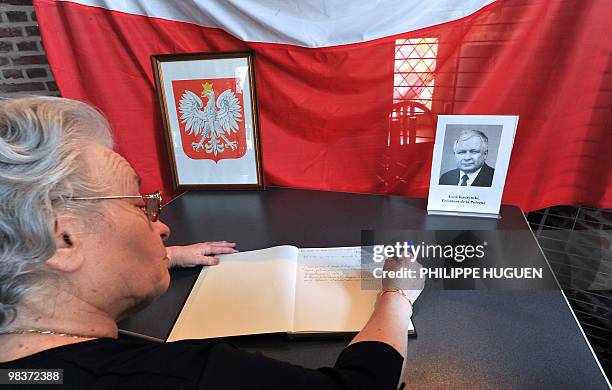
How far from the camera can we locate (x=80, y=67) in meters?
1.42

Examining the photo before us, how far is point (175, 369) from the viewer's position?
19.7 inches

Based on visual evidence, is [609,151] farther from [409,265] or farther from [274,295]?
[274,295]

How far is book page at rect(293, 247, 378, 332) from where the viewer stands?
75cm

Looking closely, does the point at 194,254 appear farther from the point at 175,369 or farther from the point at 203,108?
the point at 203,108

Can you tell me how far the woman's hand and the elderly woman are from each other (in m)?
0.30

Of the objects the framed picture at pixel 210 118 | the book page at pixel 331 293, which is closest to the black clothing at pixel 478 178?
the book page at pixel 331 293

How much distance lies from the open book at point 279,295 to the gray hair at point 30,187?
306 mm

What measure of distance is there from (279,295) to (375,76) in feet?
2.50

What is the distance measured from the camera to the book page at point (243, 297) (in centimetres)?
75

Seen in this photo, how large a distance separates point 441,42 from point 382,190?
520mm

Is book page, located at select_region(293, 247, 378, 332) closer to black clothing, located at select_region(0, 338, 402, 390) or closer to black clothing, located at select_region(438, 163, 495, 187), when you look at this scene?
black clothing, located at select_region(0, 338, 402, 390)

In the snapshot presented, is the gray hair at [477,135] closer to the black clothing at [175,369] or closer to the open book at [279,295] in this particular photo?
the open book at [279,295]

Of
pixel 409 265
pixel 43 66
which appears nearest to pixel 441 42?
pixel 409 265

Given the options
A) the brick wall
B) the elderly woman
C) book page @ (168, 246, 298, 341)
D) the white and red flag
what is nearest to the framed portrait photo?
the white and red flag
